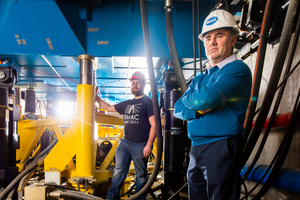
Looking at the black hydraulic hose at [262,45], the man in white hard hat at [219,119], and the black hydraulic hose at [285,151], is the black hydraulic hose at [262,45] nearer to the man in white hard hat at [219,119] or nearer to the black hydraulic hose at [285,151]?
the man in white hard hat at [219,119]

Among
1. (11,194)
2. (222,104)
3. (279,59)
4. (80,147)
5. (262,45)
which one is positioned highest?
(262,45)

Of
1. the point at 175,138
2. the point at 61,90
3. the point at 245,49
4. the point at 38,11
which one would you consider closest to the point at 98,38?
the point at 38,11

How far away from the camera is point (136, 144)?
2465 mm

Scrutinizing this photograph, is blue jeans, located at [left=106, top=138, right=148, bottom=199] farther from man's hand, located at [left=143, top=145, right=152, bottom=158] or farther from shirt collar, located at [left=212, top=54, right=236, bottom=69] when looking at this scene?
shirt collar, located at [left=212, top=54, right=236, bottom=69]

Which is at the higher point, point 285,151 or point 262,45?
point 262,45

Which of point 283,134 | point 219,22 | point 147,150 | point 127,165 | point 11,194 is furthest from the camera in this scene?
point 127,165

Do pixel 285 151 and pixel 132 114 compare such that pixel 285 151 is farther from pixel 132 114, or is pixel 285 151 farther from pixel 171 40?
pixel 132 114

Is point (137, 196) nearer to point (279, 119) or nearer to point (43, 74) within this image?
point (279, 119)

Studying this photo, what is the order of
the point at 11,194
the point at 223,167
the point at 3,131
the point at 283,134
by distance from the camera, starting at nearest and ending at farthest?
the point at 223,167 → the point at 283,134 → the point at 11,194 → the point at 3,131

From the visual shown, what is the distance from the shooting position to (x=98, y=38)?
10.0 ft

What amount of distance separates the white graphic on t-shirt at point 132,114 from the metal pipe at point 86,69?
74 cm

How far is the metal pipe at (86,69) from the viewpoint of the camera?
9.13 feet

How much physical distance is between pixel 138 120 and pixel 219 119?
1.51m

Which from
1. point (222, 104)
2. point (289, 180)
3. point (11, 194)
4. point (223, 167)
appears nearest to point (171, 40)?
point (222, 104)
